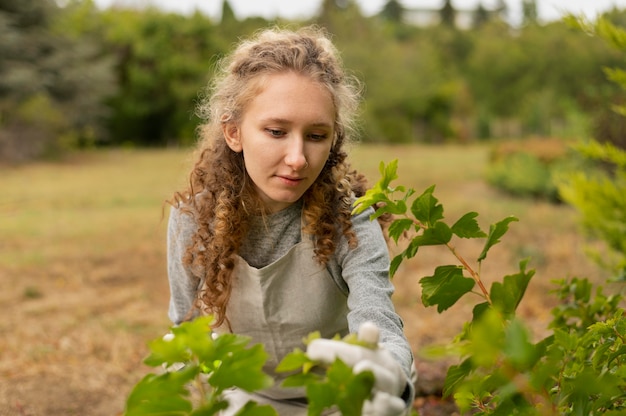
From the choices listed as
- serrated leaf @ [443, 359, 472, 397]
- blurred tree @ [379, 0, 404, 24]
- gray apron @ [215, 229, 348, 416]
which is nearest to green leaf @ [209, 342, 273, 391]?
serrated leaf @ [443, 359, 472, 397]

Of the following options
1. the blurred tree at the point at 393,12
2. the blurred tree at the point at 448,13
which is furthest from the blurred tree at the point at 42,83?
the blurred tree at the point at 448,13

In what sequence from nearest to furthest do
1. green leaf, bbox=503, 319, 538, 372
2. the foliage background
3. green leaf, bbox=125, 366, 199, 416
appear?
green leaf, bbox=503, 319, 538, 372 → green leaf, bbox=125, 366, 199, 416 → the foliage background

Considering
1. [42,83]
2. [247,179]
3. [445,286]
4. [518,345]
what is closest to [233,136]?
[247,179]

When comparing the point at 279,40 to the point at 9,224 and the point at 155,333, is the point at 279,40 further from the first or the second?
the point at 9,224

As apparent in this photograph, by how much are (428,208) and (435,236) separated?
48 mm

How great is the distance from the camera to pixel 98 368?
3.56 m

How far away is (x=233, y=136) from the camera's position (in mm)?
1881

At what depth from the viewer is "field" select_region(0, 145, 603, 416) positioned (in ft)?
10.9

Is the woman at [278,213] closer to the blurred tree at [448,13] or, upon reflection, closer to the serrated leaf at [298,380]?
the serrated leaf at [298,380]

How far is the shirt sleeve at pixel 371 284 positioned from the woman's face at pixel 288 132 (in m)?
0.20

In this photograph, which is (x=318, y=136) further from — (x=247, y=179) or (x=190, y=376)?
(x=190, y=376)

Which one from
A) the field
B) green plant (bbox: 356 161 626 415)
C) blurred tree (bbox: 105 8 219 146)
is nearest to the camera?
green plant (bbox: 356 161 626 415)

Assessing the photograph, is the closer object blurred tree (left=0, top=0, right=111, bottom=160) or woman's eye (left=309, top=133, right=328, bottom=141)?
woman's eye (left=309, top=133, right=328, bottom=141)

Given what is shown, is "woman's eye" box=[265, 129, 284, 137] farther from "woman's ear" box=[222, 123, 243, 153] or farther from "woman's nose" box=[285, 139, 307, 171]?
"woman's ear" box=[222, 123, 243, 153]
